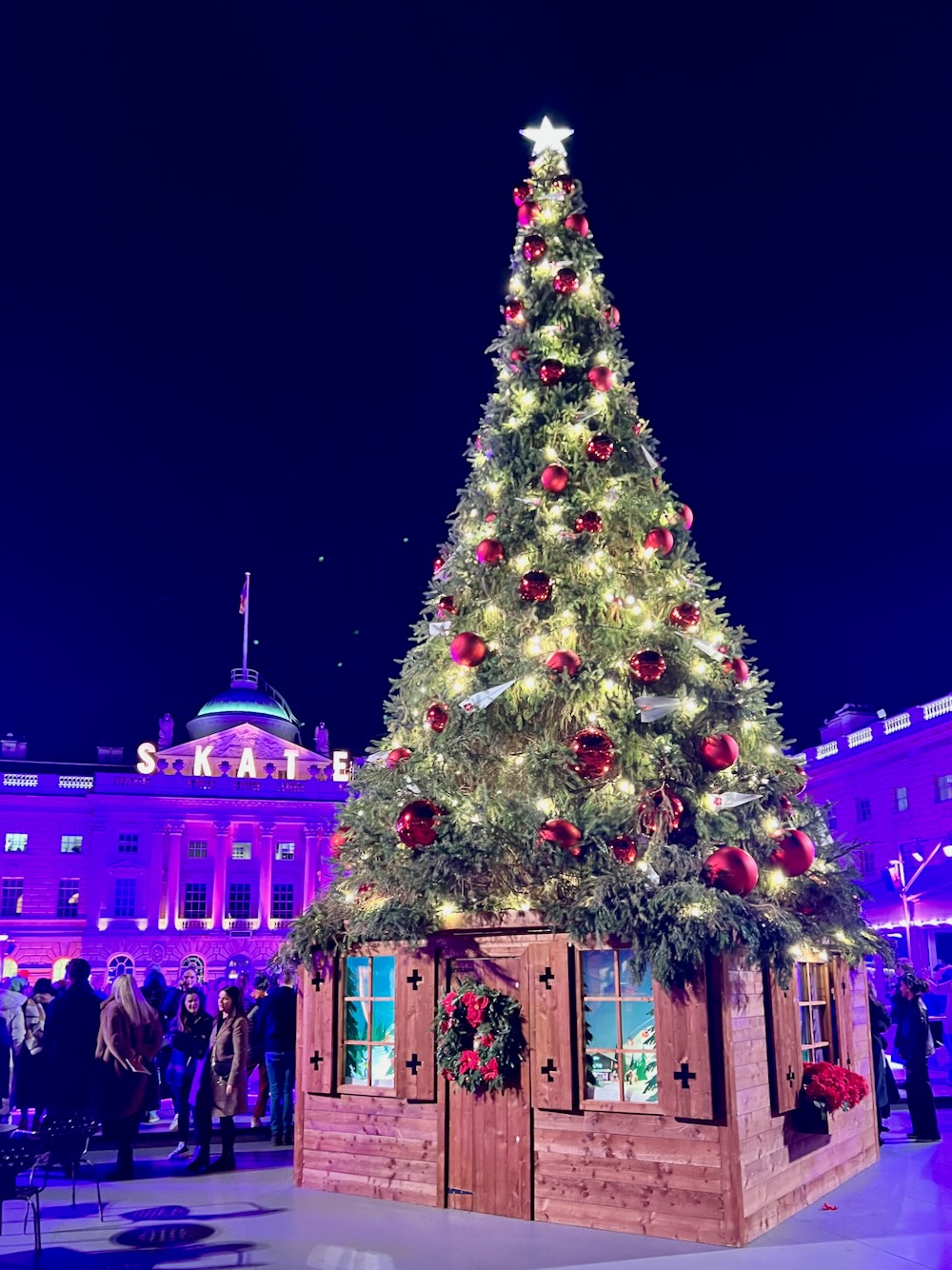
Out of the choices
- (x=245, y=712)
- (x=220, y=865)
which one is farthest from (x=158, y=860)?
(x=245, y=712)

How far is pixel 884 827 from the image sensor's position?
1778 inches

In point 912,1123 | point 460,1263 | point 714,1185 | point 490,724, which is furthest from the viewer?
point 912,1123

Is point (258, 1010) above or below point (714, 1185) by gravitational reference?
above

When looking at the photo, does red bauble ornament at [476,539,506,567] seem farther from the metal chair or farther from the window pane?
the metal chair

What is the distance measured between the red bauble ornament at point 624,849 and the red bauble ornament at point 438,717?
79.1 inches

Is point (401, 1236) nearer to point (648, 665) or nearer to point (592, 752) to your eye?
point (592, 752)

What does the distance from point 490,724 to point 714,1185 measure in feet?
13.5

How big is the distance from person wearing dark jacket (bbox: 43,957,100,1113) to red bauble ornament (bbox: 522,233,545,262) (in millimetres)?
8579

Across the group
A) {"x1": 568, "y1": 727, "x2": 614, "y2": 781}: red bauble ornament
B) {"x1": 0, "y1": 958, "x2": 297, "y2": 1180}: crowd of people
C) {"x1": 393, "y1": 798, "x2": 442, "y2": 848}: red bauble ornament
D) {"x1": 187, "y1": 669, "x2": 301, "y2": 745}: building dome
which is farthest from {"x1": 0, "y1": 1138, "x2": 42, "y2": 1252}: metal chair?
{"x1": 187, "y1": 669, "x2": 301, "y2": 745}: building dome

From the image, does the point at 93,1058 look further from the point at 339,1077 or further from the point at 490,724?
the point at 490,724

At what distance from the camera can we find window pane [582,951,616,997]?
8711mm

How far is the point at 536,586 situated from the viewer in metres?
9.71

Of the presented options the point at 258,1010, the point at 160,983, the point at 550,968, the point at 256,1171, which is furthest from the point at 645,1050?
the point at 160,983

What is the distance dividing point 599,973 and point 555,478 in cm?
456
